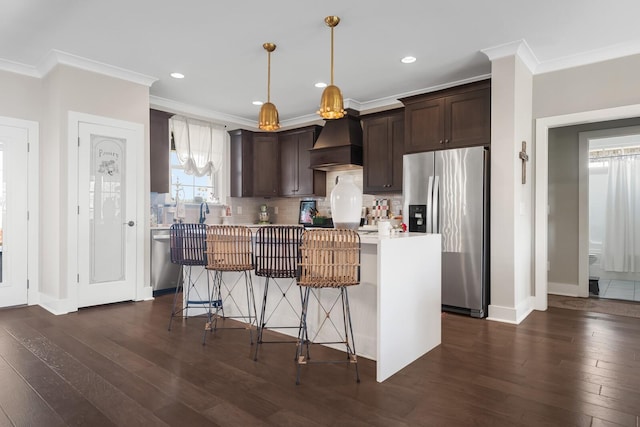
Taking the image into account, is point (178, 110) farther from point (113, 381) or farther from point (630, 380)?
point (630, 380)

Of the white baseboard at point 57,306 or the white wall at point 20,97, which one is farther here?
the white wall at point 20,97

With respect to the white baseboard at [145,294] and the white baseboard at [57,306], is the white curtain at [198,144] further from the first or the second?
the white baseboard at [57,306]

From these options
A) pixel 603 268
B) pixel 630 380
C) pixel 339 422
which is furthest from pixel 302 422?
pixel 603 268

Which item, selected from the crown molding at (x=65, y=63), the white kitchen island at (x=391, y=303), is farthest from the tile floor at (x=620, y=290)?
the crown molding at (x=65, y=63)

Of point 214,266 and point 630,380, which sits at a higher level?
point 214,266

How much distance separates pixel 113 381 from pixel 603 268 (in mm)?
7660

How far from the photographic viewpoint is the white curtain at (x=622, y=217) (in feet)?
21.9

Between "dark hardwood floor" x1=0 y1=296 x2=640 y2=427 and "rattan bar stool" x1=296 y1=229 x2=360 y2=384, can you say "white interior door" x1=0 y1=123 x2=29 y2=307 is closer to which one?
"dark hardwood floor" x1=0 y1=296 x2=640 y2=427

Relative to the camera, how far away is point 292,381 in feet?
8.04

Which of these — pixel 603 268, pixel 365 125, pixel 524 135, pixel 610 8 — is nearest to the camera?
pixel 610 8

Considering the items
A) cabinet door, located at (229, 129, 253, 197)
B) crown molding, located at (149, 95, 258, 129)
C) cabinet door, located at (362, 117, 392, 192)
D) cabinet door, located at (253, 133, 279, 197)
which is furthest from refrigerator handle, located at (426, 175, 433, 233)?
crown molding, located at (149, 95, 258, 129)

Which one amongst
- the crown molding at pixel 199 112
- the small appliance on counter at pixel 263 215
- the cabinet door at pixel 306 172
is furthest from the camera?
the small appliance on counter at pixel 263 215

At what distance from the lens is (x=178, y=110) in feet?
19.1

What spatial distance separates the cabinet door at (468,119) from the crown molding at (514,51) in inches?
15.6
